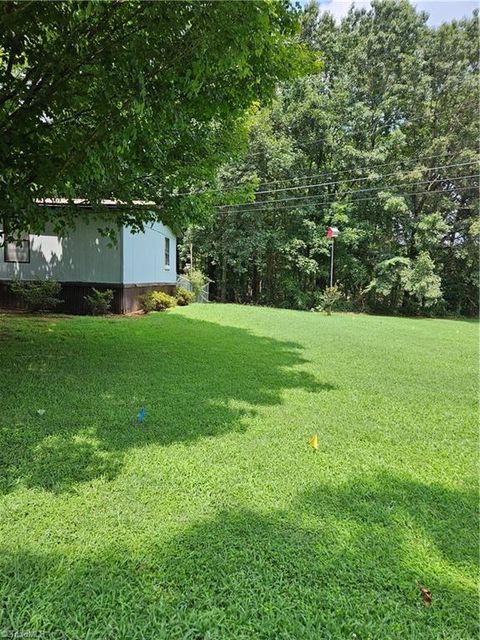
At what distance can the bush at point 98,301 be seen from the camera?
10.6 m

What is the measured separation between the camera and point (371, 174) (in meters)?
19.9

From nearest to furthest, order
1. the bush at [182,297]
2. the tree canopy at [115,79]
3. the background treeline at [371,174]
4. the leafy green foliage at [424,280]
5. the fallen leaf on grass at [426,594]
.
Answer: the fallen leaf on grass at [426,594] < the tree canopy at [115,79] < the bush at [182,297] < the leafy green foliage at [424,280] < the background treeline at [371,174]

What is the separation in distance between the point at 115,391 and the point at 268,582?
306 cm

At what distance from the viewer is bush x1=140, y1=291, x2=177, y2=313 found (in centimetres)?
A: 1233

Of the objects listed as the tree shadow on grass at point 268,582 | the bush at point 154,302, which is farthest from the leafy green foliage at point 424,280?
the tree shadow on grass at point 268,582

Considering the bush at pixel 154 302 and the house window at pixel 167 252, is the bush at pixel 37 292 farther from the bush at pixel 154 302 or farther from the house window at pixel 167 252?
the house window at pixel 167 252

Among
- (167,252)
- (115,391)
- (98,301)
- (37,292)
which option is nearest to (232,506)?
(115,391)

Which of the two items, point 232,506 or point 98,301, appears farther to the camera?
point 98,301

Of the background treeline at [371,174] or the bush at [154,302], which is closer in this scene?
the bush at [154,302]

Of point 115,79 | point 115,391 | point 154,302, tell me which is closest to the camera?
point 115,79

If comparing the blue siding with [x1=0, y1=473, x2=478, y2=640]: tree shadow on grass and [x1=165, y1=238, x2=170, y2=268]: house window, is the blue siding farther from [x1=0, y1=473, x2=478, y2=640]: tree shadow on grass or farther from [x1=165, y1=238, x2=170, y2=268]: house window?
[x1=0, y1=473, x2=478, y2=640]: tree shadow on grass

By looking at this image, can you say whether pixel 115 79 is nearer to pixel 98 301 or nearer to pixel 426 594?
pixel 426 594

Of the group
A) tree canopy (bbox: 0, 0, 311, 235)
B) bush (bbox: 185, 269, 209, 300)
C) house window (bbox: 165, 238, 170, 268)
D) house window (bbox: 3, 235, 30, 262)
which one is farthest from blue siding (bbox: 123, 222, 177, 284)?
tree canopy (bbox: 0, 0, 311, 235)

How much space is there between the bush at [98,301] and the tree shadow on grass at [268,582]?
914cm
